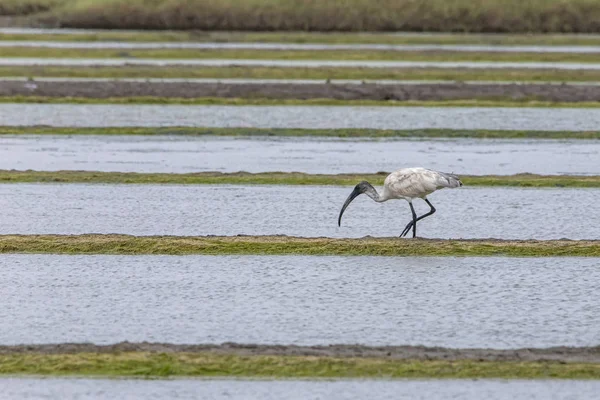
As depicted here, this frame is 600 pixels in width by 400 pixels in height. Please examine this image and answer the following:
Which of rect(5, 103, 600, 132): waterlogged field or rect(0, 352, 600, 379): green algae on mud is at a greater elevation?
rect(5, 103, 600, 132): waterlogged field

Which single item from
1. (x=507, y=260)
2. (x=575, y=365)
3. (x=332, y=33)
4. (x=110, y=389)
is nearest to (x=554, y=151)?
(x=507, y=260)

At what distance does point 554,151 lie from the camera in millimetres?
18859

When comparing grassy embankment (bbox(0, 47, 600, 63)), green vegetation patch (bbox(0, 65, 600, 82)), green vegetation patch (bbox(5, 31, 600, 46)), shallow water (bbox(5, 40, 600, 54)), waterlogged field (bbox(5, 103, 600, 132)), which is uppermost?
green vegetation patch (bbox(5, 31, 600, 46))

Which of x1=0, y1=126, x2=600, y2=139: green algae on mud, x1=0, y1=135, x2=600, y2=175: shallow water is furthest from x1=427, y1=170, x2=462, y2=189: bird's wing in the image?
x1=0, y1=126, x2=600, y2=139: green algae on mud

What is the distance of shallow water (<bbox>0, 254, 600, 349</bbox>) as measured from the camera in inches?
346

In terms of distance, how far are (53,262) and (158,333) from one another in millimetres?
2590

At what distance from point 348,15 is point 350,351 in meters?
42.9

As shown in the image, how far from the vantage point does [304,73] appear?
102ft

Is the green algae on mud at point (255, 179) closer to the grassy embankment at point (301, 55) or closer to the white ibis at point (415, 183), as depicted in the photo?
the white ibis at point (415, 183)

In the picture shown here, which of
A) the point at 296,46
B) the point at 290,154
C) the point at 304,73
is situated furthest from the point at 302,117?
the point at 296,46

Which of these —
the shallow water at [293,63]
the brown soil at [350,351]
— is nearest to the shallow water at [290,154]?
the brown soil at [350,351]

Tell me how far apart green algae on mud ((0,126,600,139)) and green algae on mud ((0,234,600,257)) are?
8.63 metres

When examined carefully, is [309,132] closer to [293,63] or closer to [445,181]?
[445,181]

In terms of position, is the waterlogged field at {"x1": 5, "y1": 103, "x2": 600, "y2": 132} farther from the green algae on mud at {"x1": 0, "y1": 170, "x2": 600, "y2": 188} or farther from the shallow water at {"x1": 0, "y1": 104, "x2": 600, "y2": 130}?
the green algae on mud at {"x1": 0, "y1": 170, "x2": 600, "y2": 188}
